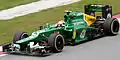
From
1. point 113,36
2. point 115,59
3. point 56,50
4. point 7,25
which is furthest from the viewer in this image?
point 7,25

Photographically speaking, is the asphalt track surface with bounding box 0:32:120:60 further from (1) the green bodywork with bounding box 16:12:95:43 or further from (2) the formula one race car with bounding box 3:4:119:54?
(1) the green bodywork with bounding box 16:12:95:43

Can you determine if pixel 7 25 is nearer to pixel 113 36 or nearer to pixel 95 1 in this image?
pixel 113 36

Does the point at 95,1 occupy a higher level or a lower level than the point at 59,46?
higher

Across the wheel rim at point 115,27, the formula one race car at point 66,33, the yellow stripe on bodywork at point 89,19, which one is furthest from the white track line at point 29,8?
the wheel rim at point 115,27

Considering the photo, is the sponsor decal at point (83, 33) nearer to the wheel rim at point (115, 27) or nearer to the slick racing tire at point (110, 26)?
the slick racing tire at point (110, 26)

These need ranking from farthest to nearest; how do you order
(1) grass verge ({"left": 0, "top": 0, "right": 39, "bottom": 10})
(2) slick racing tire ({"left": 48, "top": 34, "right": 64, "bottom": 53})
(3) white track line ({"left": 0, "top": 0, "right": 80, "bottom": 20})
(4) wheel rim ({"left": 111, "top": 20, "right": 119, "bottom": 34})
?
(1) grass verge ({"left": 0, "top": 0, "right": 39, "bottom": 10}), (3) white track line ({"left": 0, "top": 0, "right": 80, "bottom": 20}), (4) wheel rim ({"left": 111, "top": 20, "right": 119, "bottom": 34}), (2) slick racing tire ({"left": 48, "top": 34, "right": 64, "bottom": 53})

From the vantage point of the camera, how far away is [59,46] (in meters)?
11.2

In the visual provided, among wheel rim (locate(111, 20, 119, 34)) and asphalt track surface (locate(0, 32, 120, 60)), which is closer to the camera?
asphalt track surface (locate(0, 32, 120, 60))

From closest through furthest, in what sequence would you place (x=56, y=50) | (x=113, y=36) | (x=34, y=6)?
(x=56, y=50), (x=113, y=36), (x=34, y=6)

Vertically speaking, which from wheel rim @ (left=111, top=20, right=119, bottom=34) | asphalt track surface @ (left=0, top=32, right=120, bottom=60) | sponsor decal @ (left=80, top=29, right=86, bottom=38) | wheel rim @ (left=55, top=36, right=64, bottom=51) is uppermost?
wheel rim @ (left=111, top=20, right=119, bottom=34)

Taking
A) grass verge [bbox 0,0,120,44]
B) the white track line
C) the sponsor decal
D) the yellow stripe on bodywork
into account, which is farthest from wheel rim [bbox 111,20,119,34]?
the white track line

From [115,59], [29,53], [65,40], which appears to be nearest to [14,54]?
[29,53]

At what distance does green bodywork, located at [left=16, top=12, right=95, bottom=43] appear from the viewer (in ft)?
37.1

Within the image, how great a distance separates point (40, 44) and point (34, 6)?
399 inches
